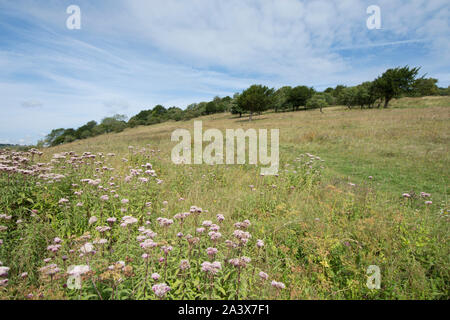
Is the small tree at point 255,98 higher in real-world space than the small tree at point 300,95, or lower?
lower

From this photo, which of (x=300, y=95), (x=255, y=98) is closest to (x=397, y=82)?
(x=300, y=95)

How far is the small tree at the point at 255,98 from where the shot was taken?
45000mm

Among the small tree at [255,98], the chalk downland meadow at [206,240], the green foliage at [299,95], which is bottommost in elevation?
the chalk downland meadow at [206,240]

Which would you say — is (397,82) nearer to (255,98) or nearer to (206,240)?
(255,98)

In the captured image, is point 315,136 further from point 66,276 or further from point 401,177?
point 66,276

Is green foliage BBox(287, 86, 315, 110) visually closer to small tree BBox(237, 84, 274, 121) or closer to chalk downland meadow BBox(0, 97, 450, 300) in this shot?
small tree BBox(237, 84, 274, 121)

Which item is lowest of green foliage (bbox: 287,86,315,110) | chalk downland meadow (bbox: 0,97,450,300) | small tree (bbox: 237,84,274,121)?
chalk downland meadow (bbox: 0,97,450,300)

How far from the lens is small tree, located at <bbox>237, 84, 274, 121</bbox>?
45.0 m

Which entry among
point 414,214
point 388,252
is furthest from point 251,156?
point 388,252

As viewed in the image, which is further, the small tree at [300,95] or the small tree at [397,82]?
the small tree at [300,95]

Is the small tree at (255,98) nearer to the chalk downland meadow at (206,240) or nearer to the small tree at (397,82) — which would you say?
the small tree at (397,82)

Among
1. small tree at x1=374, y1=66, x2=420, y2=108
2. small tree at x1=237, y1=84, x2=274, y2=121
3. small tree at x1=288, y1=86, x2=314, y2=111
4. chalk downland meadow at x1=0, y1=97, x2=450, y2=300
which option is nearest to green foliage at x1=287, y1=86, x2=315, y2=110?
small tree at x1=288, y1=86, x2=314, y2=111

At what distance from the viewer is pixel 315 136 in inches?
658

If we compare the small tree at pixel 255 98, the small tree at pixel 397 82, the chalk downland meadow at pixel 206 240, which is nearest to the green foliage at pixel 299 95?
the small tree at pixel 255 98
